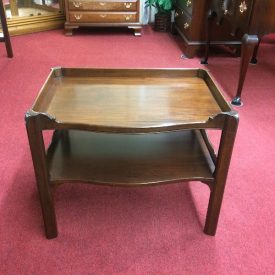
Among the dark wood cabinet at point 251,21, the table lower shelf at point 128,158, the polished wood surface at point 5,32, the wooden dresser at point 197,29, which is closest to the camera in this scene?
the table lower shelf at point 128,158

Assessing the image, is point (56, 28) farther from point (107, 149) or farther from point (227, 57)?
point (107, 149)

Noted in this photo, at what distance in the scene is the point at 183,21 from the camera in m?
3.00

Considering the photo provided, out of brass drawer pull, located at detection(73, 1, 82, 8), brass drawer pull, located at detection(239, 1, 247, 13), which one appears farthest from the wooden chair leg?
brass drawer pull, located at detection(73, 1, 82, 8)

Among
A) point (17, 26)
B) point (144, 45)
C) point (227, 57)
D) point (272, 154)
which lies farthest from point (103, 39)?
point (272, 154)

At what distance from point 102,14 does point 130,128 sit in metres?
2.67

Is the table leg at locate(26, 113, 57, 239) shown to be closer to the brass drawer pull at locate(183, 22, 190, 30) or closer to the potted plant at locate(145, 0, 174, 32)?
the brass drawer pull at locate(183, 22, 190, 30)

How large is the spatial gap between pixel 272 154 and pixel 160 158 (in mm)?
754

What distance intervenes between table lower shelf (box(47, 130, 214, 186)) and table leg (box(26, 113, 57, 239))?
0.12 feet

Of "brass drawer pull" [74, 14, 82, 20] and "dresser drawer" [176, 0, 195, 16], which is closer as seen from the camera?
"dresser drawer" [176, 0, 195, 16]

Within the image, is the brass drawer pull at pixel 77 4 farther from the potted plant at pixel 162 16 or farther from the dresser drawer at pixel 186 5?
the dresser drawer at pixel 186 5

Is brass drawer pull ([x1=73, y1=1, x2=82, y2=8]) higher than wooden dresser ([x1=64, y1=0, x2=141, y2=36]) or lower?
higher

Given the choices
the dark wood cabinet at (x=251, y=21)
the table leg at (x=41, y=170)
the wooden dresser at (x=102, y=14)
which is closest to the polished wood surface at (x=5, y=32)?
the wooden dresser at (x=102, y=14)

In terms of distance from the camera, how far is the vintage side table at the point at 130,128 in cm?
94

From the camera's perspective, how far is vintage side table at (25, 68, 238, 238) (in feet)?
3.09
